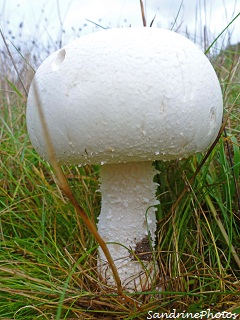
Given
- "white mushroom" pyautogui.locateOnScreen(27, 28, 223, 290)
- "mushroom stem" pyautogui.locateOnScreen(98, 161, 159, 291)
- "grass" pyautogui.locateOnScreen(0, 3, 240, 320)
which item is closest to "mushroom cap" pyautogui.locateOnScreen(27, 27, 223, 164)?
"white mushroom" pyautogui.locateOnScreen(27, 28, 223, 290)

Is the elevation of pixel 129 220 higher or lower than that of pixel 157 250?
higher

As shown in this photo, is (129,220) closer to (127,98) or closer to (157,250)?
(157,250)

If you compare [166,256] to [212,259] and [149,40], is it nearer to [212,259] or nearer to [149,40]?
[212,259]

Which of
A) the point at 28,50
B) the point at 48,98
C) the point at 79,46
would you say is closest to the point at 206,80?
the point at 79,46

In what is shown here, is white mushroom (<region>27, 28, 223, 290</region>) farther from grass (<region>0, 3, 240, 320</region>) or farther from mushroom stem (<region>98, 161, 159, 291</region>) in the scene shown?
grass (<region>0, 3, 240, 320</region>)

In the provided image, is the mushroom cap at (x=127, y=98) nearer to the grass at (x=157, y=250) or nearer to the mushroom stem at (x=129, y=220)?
the mushroom stem at (x=129, y=220)

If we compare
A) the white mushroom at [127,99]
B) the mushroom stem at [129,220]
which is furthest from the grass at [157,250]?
the white mushroom at [127,99]

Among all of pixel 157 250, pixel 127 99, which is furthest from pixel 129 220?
pixel 127 99
